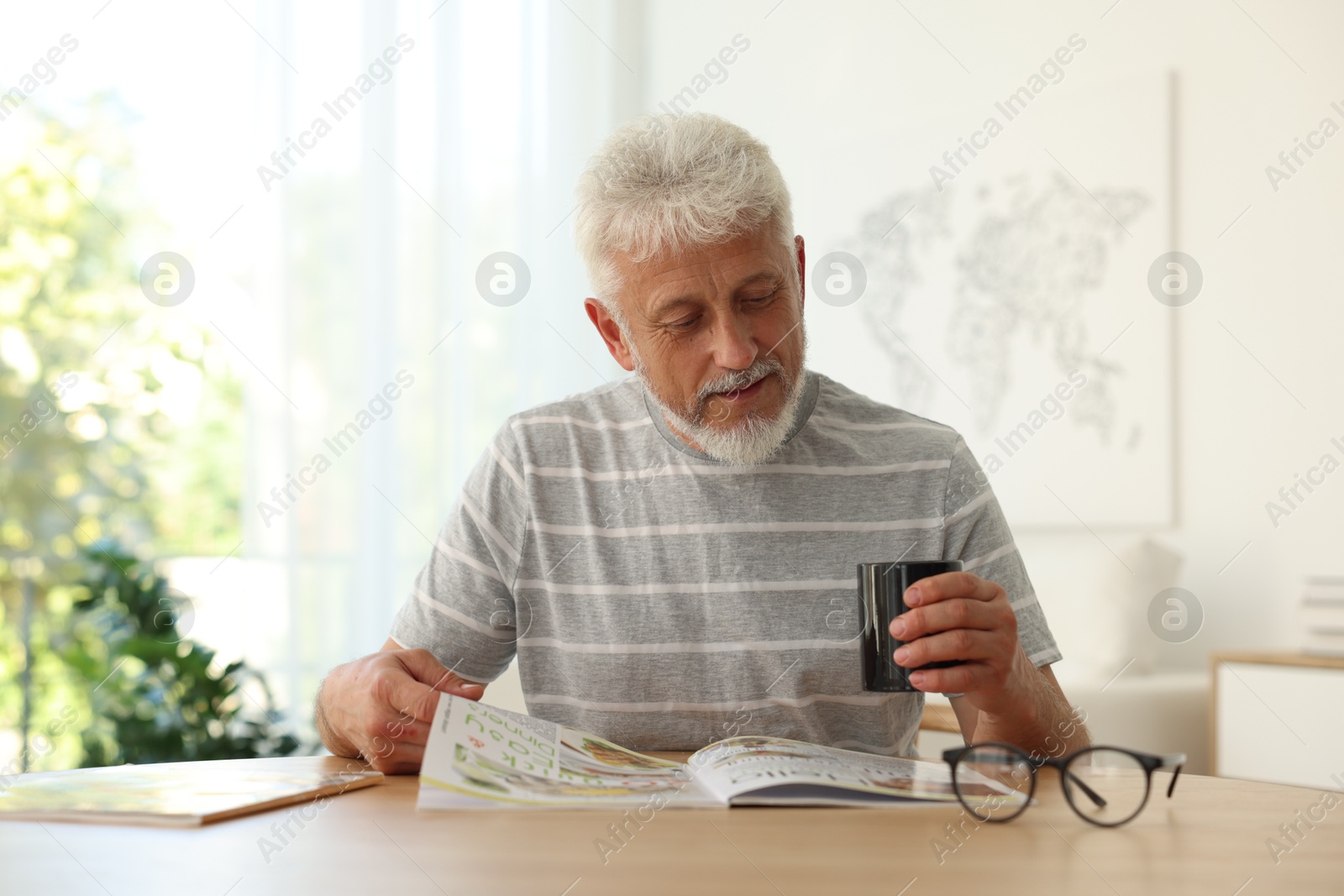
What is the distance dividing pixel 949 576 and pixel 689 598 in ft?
1.59

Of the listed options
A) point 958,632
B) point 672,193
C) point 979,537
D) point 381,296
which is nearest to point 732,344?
point 672,193

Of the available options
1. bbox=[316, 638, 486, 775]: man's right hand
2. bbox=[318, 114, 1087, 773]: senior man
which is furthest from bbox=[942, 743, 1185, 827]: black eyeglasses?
bbox=[316, 638, 486, 775]: man's right hand

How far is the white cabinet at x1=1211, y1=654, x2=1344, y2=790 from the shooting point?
257 centimetres

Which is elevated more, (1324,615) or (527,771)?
(527,771)

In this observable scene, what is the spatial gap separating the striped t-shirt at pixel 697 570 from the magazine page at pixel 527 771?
0.32 metres

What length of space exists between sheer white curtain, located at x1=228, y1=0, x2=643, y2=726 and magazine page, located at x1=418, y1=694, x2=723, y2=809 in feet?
7.23

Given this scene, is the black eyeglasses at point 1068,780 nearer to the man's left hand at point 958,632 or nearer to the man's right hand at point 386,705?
the man's left hand at point 958,632

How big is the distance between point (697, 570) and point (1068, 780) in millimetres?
644

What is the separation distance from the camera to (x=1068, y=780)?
899 mm

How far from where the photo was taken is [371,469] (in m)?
3.28

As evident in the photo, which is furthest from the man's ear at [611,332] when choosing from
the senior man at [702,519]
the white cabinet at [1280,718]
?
the white cabinet at [1280,718]

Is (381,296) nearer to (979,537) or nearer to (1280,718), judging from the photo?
(979,537)

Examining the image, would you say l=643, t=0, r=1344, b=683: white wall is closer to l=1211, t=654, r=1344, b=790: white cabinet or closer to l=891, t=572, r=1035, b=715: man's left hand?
l=1211, t=654, r=1344, b=790: white cabinet

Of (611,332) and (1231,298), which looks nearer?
(611,332)
